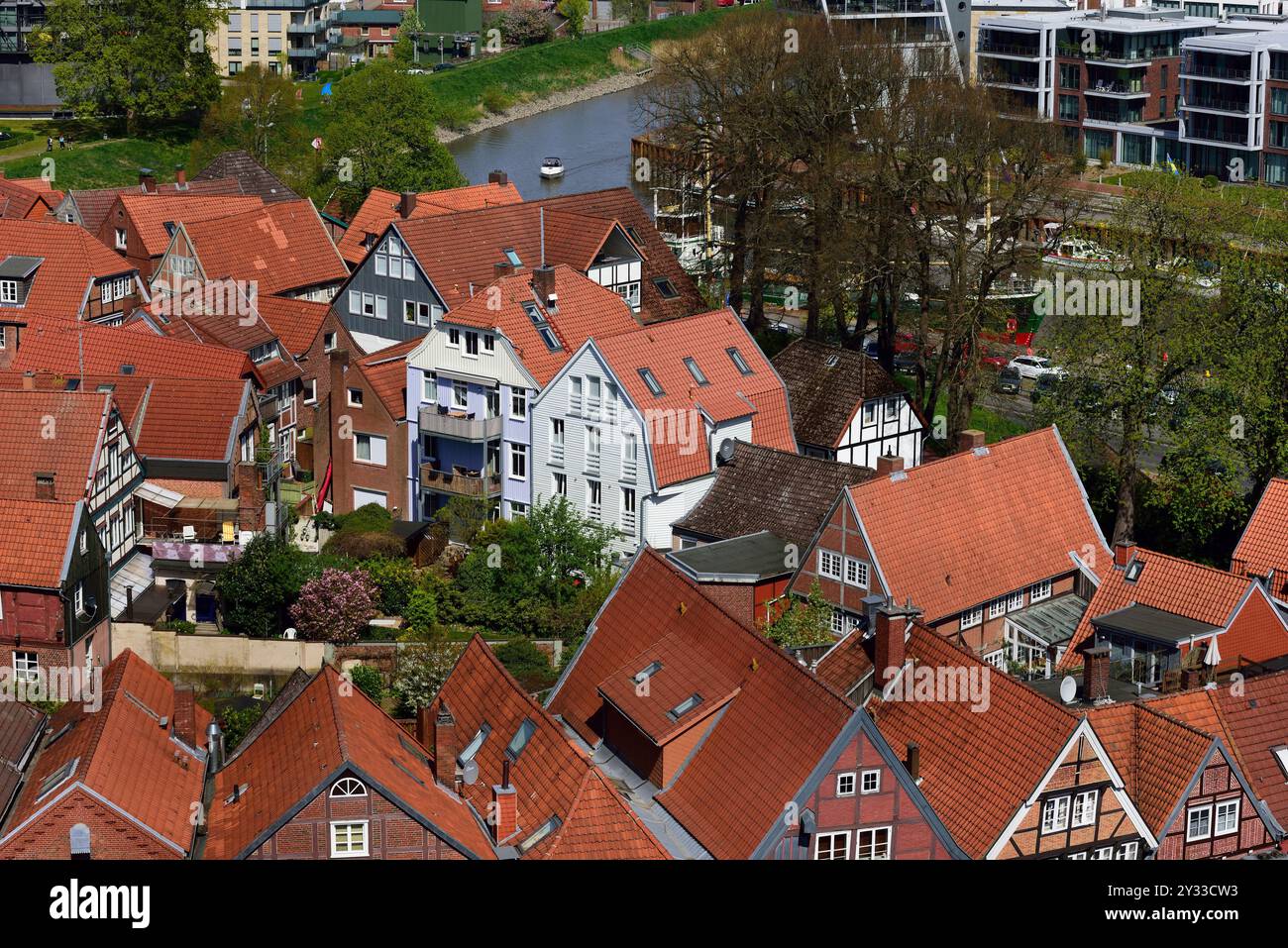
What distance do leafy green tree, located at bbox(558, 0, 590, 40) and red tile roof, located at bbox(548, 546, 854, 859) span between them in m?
114

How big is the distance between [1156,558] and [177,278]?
36.2m

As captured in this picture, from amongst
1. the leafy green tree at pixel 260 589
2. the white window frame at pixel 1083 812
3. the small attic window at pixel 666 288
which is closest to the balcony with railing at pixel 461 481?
the leafy green tree at pixel 260 589

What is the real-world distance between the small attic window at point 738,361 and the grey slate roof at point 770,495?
2746 millimetres

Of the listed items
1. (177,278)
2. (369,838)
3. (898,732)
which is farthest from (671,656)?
(177,278)

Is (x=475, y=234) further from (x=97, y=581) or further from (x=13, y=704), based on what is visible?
(x=13, y=704)

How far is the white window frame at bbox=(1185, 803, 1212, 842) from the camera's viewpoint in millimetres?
31031

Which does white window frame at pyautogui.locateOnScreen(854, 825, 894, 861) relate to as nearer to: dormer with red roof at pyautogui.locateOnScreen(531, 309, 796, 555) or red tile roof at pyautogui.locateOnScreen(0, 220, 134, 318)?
dormer with red roof at pyautogui.locateOnScreen(531, 309, 796, 555)

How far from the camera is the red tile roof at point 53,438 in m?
42.9

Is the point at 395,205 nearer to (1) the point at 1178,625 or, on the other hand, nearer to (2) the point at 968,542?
(2) the point at 968,542

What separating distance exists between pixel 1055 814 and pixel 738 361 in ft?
66.7

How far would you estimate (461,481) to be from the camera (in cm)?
4834

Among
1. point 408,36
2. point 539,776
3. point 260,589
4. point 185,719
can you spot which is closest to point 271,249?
point 260,589

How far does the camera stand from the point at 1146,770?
103ft

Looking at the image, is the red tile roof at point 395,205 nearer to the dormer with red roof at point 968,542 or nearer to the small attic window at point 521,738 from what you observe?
the dormer with red roof at point 968,542
